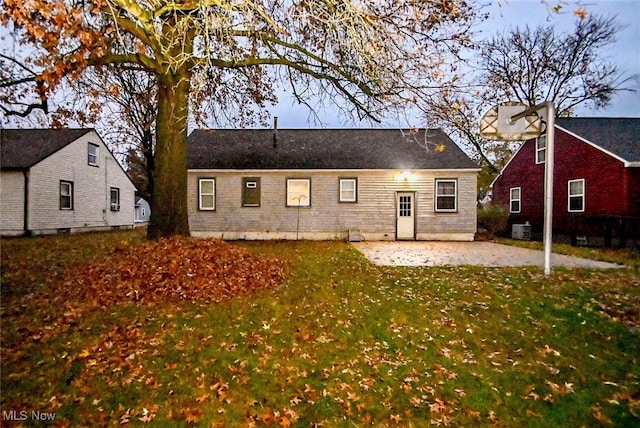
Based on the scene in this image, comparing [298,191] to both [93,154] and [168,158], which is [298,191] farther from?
[93,154]

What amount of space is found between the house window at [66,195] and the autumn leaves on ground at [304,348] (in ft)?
43.8

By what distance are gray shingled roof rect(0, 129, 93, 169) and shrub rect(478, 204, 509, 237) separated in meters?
22.2

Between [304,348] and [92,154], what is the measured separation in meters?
21.9

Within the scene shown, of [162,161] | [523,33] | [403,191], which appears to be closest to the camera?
[162,161]

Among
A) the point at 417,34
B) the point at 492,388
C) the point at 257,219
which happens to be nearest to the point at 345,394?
the point at 492,388

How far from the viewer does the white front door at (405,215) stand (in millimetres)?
15945

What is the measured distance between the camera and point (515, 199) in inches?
827

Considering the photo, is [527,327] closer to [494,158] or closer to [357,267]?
[357,267]

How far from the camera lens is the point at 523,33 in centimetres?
2500

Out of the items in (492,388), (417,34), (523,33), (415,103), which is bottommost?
(492,388)

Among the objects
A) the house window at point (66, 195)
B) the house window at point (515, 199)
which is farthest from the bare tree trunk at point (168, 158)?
the house window at point (515, 199)

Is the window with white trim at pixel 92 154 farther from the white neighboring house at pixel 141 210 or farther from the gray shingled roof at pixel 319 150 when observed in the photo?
the white neighboring house at pixel 141 210

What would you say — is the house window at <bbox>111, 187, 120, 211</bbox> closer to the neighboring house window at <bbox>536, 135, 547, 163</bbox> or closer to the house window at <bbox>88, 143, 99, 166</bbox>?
the house window at <bbox>88, 143, 99, 166</bbox>

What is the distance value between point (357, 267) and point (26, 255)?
9.76 m
